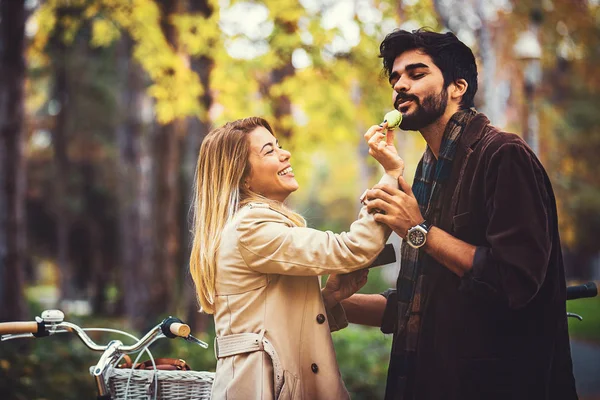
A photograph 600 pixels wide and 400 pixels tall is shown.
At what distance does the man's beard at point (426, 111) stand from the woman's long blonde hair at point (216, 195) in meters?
0.72

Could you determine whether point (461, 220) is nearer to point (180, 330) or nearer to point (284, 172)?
point (284, 172)

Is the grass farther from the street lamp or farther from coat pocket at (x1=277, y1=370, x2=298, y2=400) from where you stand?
coat pocket at (x1=277, y1=370, x2=298, y2=400)

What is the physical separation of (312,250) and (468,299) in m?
0.69

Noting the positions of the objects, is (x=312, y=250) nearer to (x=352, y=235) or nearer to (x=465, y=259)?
(x=352, y=235)

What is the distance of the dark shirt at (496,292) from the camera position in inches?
110

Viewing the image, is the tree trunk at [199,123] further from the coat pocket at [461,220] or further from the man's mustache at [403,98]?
the coat pocket at [461,220]

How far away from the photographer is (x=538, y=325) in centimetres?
298

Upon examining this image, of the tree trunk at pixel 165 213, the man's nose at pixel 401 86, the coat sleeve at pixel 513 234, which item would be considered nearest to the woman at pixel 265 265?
the man's nose at pixel 401 86

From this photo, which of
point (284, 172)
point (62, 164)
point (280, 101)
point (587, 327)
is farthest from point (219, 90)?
point (62, 164)

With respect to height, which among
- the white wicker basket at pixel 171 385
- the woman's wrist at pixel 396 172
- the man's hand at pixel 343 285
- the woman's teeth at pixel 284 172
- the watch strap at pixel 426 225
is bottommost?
the white wicker basket at pixel 171 385

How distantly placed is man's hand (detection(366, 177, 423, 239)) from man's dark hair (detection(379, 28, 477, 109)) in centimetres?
59

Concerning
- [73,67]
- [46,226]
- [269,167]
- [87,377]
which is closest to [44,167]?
[46,226]

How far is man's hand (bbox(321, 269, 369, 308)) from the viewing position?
3.55m

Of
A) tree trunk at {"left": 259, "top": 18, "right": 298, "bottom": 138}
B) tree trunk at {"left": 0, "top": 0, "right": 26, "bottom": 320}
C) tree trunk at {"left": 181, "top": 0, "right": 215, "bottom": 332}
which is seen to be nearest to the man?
tree trunk at {"left": 181, "top": 0, "right": 215, "bottom": 332}
